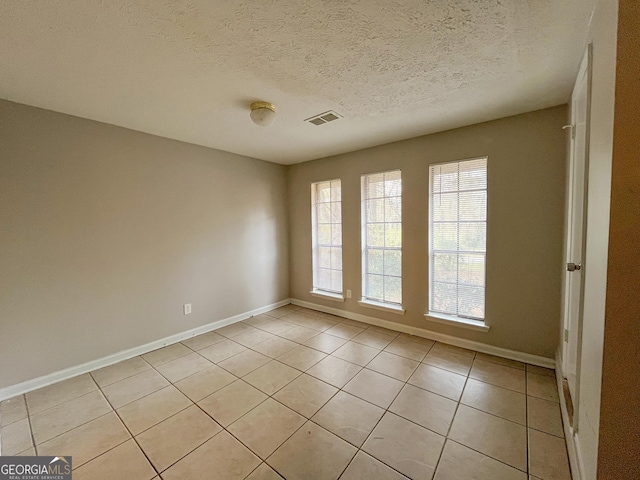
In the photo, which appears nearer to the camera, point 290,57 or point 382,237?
point 290,57

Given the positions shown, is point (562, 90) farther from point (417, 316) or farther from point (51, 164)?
point (51, 164)

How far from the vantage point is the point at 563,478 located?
1291 millimetres

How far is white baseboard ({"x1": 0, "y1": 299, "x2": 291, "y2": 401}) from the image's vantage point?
2.05 metres

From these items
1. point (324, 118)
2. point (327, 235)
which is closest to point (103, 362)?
point (327, 235)

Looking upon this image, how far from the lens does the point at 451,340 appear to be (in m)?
2.80

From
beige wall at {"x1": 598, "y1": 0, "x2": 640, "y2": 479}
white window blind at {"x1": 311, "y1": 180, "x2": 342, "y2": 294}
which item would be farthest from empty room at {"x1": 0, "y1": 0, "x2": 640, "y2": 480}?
white window blind at {"x1": 311, "y1": 180, "x2": 342, "y2": 294}

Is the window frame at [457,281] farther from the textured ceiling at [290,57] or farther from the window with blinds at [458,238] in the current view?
the textured ceiling at [290,57]

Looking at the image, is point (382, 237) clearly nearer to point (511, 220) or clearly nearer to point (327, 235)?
point (327, 235)

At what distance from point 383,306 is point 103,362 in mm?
3178

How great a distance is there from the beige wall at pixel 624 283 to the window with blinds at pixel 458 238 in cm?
186

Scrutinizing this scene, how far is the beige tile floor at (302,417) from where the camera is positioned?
1399mm

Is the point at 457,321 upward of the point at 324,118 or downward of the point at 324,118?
downward

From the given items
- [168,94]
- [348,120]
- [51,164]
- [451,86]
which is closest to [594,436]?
[451,86]

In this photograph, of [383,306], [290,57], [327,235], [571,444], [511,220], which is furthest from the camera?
[327,235]
